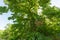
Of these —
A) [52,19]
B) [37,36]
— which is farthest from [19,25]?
[52,19]

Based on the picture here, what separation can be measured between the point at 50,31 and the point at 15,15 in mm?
2893

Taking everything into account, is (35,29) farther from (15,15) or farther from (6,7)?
(6,7)

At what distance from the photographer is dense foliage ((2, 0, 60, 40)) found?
14.1 meters

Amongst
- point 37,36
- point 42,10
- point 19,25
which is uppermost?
point 42,10

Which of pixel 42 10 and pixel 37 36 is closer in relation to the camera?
pixel 37 36

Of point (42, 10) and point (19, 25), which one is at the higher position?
point (42, 10)

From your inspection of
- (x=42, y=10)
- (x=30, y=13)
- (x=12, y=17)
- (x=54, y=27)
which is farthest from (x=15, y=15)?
(x=54, y=27)

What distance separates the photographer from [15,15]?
14.5m

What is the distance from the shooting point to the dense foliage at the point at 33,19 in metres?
14.1

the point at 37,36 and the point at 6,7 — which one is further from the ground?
the point at 6,7

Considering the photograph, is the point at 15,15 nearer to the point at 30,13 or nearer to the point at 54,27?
the point at 30,13

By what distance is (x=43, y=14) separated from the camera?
47.8ft

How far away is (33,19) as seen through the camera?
46.9 ft

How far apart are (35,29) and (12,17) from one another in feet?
6.51
